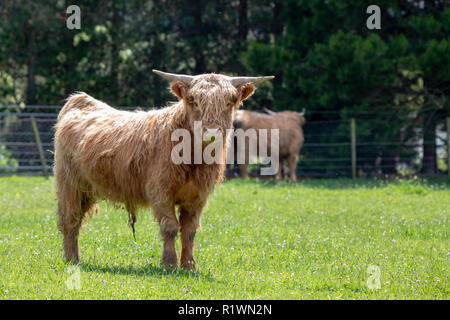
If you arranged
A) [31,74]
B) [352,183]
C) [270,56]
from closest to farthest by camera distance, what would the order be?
[352,183], [270,56], [31,74]

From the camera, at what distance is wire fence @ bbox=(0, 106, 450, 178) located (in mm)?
17578

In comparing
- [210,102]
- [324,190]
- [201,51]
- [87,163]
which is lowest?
[324,190]

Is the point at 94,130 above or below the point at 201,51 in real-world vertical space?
below

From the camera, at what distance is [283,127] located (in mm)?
17609

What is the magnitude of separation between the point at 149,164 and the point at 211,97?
0.95 metres

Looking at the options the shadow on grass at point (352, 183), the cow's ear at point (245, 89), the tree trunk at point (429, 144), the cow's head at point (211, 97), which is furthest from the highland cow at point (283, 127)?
the cow's head at point (211, 97)

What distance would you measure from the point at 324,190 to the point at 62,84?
405 inches

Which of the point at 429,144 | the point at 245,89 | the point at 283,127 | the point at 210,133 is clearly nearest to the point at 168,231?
the point at 210,133

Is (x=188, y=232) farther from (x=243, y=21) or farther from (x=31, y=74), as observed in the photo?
(x=243, y=21)

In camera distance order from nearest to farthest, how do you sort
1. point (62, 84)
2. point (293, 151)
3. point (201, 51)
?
point (293, 151) → point (62, 84) → point (201, 51)
